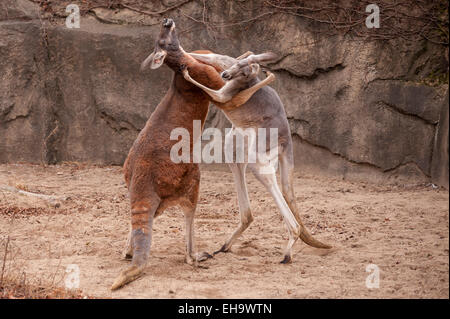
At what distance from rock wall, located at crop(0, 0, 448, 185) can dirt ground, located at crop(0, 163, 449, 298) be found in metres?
0.59

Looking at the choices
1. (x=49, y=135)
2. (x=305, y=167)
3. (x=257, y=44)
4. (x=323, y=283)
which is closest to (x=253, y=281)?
(x=323, y=283)

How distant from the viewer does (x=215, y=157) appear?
8375 millimetres

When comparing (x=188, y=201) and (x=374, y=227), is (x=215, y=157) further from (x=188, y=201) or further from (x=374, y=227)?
(x=188, y=201)

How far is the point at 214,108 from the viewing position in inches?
326

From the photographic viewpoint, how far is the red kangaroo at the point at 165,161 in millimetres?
4281

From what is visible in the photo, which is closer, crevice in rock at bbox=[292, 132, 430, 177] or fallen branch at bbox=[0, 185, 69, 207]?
fallen branch at bbox=[0, 185, 69, 207]

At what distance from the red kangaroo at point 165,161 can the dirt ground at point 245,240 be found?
31 centimetres

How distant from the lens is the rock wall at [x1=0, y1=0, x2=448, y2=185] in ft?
24.2
